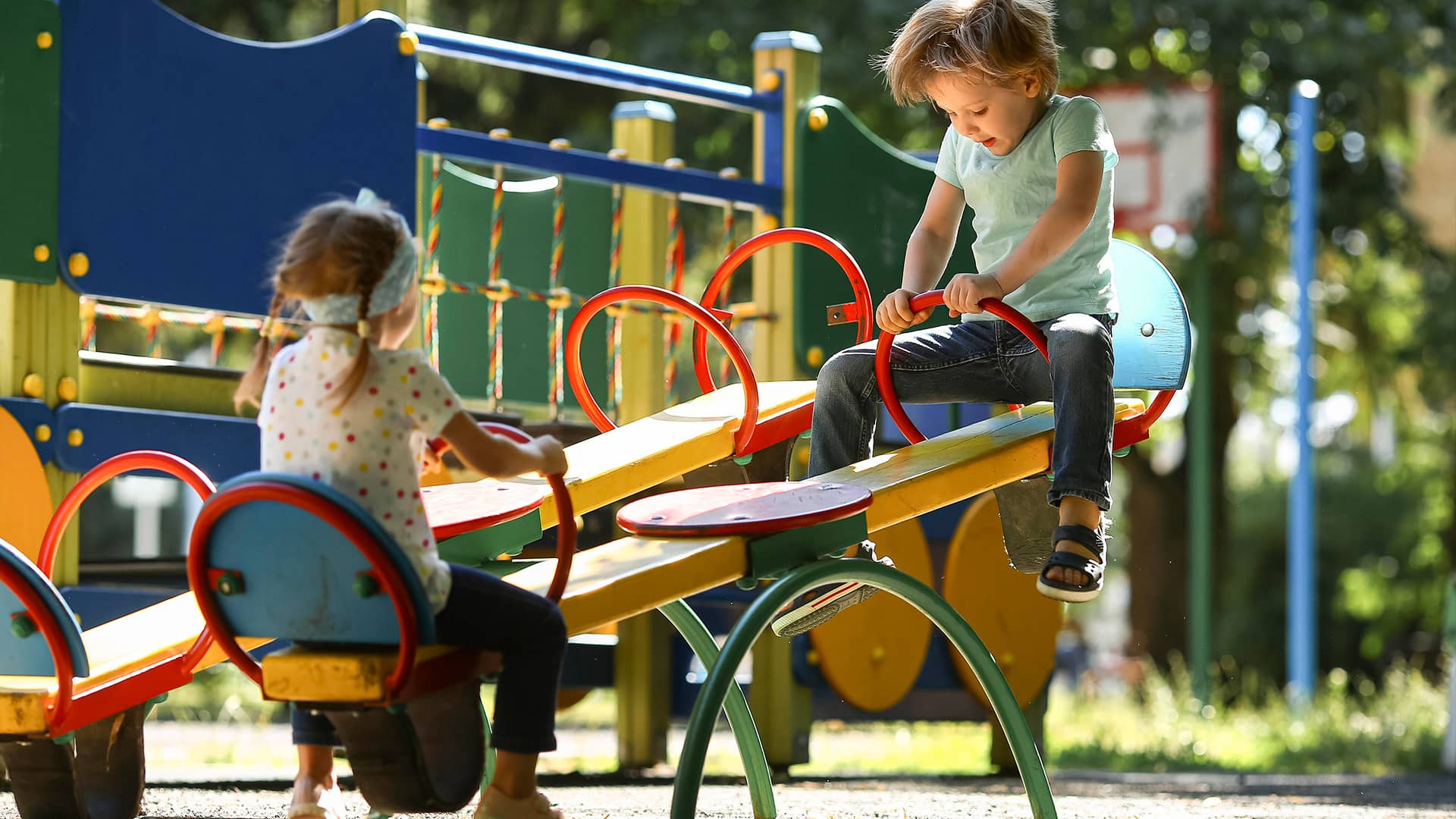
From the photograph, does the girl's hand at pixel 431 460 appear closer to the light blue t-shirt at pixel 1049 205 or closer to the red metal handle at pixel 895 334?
the red metal handle at pixel 895 334

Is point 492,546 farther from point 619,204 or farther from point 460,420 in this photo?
point 619,204

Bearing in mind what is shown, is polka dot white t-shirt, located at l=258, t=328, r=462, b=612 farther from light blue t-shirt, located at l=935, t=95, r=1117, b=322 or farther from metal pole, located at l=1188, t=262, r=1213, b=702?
metal pole, located at l=1188, t=262, r=1213, b=702

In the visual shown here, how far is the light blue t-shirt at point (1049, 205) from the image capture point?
3.88m

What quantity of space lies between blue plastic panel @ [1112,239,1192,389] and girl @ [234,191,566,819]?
1.85 metres

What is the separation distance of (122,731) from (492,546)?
823mm

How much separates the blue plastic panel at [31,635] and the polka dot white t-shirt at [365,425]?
1.58 feet

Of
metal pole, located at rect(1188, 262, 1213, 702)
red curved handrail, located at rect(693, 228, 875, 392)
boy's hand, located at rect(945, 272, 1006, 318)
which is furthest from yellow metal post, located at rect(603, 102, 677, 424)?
metal pole, located at rect(1188, 262, 1213, 702)

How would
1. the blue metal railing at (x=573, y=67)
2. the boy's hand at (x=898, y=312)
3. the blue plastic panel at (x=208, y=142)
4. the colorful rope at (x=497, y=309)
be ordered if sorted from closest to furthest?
the boy's hand at (x=898, y=312)
the blue plastic panel at (x=208, y=142)
the blue metal railing at (x=573, y=67)
the colorful rope at (x=497, y=309)

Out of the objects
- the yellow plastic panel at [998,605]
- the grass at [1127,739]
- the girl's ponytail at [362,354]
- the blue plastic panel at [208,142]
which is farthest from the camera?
the grass at [1127,739]

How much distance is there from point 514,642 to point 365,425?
0.43 metres

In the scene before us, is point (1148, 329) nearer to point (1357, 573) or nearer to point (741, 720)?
point (741, 720)

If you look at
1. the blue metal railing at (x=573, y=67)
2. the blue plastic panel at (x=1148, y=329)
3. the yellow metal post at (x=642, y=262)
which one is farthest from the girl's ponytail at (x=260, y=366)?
the yellow metal post at (x=642, y=262)

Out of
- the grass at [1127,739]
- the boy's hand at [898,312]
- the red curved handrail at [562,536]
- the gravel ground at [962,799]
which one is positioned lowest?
the grass at [1127,739]

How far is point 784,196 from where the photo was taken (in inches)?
245
